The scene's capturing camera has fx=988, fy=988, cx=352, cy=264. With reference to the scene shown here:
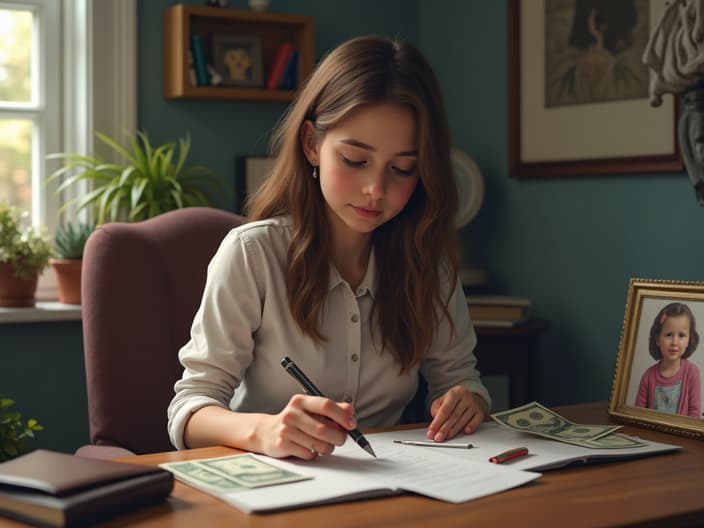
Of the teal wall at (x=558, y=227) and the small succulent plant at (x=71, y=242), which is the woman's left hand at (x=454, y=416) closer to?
the teal wall at (x=558, y=227)

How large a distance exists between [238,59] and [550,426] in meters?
2.00

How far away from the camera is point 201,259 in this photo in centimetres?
210

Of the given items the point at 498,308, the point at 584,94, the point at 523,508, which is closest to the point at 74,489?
the point at 523,508

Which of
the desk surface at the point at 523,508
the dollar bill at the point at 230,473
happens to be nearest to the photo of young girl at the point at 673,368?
the desk surface at the point at 523,508

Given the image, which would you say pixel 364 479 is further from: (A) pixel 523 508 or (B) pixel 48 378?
(B) pixel 48 378

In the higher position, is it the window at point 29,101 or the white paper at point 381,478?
the window at point 29,101

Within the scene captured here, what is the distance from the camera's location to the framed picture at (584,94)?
266cm

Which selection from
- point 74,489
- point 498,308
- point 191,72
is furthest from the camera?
point 191,72

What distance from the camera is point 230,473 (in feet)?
4.17

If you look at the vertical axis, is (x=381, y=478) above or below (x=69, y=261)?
below

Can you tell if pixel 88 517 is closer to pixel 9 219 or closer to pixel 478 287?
pixel 9 219

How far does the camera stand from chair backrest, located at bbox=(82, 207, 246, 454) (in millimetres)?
1908

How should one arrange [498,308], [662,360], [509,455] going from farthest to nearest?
1. [498,308]
2. [662,360]
3. [509,455]

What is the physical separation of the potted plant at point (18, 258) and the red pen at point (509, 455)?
191 cm
